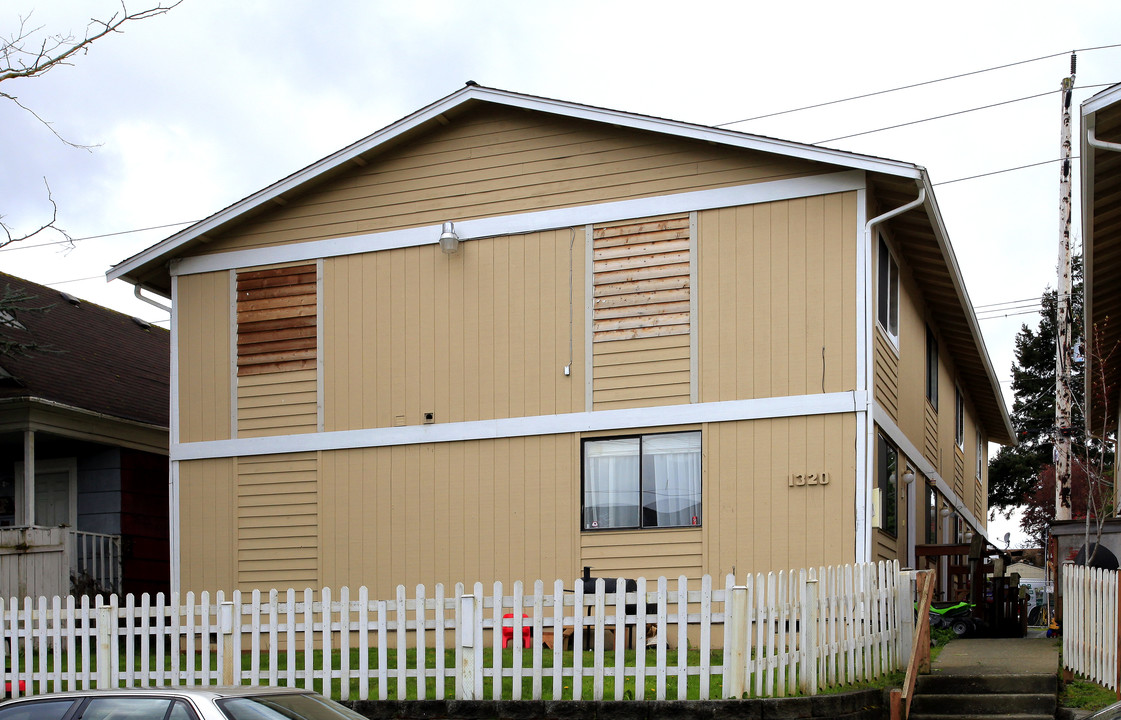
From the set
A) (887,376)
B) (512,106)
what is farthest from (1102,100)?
(512,106)

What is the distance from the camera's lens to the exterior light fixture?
54.0 feet

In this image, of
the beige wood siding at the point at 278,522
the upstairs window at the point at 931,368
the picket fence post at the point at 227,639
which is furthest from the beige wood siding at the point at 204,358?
the upstairs window at the point at 931,368

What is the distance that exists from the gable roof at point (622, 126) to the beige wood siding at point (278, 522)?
334 centimetres

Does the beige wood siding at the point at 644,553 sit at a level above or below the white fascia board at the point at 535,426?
below

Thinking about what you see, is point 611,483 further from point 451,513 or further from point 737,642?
point 737,642

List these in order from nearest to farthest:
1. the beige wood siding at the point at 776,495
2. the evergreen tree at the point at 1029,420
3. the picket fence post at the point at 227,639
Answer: the picket fence post at the point at 227,639, the beige wood siding at the point at 776,495, the evergreen tree at the point at 1029,420

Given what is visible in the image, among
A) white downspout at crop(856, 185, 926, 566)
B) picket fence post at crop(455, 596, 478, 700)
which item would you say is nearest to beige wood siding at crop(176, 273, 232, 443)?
picket fence post at crop(455, 596, 478, 700)

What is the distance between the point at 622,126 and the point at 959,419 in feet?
46.0

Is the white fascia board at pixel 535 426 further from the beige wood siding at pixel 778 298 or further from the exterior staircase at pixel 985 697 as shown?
the exterior staircase at pixel 985 697

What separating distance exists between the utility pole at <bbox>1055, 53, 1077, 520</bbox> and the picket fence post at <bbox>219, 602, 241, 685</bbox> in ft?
57.6

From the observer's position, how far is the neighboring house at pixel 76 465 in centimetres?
1833

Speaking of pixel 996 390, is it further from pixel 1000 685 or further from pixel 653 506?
pixel 1000 685

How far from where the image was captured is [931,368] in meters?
21.3

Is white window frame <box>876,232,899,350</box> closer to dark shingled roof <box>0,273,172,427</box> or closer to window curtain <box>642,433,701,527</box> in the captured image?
window curtain <box>642,433,701,527</box>
